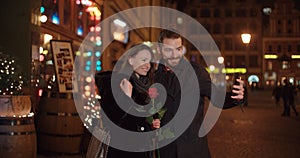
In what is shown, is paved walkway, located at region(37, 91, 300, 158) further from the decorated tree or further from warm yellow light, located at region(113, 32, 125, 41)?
warm yellow light, located at region(113, 32, 125, 41)

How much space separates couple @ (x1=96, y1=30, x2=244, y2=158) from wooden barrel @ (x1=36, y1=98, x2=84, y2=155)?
395 centimetres

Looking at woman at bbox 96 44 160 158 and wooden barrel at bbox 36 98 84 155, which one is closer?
woman at bbox 96 44 160 158

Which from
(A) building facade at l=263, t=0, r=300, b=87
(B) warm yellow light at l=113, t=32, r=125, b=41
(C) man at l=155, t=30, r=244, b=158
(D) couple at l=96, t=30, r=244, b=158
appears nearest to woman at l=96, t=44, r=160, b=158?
(D) couple at l=96, t=30, r=244, b=158

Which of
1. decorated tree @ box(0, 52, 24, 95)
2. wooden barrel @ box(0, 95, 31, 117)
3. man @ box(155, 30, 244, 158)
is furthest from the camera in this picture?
decorated tree @ box(0, 52, 24, 95)

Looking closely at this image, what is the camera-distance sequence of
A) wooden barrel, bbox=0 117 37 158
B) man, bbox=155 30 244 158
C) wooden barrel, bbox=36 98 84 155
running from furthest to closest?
wooden barrel, bbox=36 98 84 155, wooden barrel, bbox=0 117 37 158, man, bbox=155 30 244 158

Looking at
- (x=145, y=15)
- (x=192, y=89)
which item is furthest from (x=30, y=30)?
(x=145, y=15)

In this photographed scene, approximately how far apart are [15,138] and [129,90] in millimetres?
3133

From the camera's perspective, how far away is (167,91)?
356 centimetres

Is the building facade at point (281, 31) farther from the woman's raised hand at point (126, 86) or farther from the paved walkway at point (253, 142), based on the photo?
the woman's raised hand at point (126, 86)

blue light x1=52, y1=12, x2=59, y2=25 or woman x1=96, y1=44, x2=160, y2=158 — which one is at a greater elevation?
blue light x1=52, y1=12, x2=59, y2=25

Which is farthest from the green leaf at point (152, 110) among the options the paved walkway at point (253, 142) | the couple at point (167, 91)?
the paved walkway at point (253, 142)

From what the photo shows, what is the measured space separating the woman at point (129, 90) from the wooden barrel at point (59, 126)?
395cm

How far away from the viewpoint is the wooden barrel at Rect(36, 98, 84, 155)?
766 centimetres

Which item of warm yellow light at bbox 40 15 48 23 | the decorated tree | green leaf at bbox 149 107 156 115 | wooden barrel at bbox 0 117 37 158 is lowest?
wooden barrel at bbox 0 117 37 158
